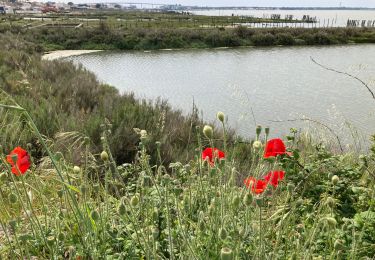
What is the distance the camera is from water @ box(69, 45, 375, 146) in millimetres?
8609

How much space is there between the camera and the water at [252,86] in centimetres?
861

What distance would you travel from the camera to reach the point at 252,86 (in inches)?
496

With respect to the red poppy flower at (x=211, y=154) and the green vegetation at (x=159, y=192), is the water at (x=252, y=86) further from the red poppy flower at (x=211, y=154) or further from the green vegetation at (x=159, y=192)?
the red poppy flower at (x=211, y=154)

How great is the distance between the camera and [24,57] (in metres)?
10.8

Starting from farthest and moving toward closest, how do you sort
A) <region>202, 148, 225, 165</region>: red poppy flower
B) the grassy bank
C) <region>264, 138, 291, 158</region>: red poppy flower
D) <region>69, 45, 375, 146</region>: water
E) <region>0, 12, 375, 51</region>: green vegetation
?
1. <region>0, 12, 375, 51</region>: green vegetation
2. <region>69, 45, 375, 146</region>: water
3. the grassy bank
4. <region>264, 138, 291, 158</region>: red poppy flower
5. <region>202, 148, 225, 165</region>: red poppy flower

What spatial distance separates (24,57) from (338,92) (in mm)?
9026

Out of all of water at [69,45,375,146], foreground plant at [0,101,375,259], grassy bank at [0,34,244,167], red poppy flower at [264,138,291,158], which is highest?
red poppy flower at [264,138,291,158]

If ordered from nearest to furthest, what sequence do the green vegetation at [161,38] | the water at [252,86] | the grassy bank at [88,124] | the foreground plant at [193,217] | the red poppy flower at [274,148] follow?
1. the foreground plant at [193,217]
2. the red poppy flower at [274,148]
3. the grassy bank at [88,124]
4. the water at [252,86]
5. the green vegetation at [161,38]

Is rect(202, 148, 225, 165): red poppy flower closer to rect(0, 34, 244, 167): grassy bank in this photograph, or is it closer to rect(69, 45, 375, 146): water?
rect(0, 34, 244, 167): grassy bank

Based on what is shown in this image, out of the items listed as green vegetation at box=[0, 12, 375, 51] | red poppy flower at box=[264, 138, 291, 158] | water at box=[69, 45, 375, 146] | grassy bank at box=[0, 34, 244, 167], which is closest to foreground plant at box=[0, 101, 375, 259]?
red poppy flower at box=[264, 138, 291, 158]

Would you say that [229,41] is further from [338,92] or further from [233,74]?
[338,92]

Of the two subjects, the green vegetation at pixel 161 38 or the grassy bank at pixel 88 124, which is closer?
the grassy bank at pixel 88 124

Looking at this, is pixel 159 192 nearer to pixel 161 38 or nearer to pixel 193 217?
pixel 193 217

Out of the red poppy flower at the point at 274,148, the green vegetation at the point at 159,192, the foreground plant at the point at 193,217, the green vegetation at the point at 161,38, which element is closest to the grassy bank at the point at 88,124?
the green vegetation at the point at 159,192
